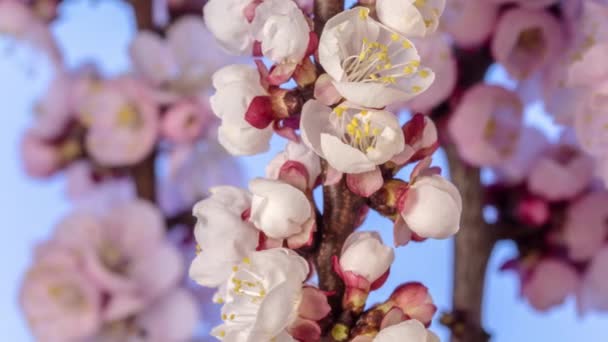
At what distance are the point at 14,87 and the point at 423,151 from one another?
1169mm

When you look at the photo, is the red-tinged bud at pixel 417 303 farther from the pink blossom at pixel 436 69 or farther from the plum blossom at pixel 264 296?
the pink blossom at pixel 436 69

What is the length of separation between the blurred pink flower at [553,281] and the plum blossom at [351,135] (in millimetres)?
382

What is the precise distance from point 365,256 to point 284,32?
0.10m

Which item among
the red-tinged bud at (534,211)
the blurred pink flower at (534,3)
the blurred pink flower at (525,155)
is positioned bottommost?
the red-tinged bud at (534,211)

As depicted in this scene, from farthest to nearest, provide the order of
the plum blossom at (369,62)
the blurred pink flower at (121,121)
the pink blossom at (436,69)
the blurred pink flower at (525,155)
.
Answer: the blurred pink flower at (121,121)
the blurred pink flower at (525,155)
the pink blossom at (436,69)
the plum blossom at (369,62)

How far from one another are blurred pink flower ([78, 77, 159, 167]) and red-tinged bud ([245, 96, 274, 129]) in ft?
1.37

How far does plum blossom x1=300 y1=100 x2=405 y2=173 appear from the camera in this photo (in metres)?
0.38

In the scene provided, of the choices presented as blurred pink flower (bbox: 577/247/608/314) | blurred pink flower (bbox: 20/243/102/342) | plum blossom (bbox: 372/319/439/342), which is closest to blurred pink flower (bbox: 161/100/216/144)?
blurred pink flower (bbox: 20/243/102/342)

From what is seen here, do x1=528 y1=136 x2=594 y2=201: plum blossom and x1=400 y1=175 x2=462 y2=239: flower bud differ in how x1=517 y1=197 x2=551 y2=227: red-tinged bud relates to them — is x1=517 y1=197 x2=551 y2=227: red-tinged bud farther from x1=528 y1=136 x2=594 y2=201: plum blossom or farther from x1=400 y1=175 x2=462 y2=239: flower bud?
x1=400 y1=175 x2=462 y2=239: flower bud

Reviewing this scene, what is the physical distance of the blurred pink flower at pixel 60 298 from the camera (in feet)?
2.61

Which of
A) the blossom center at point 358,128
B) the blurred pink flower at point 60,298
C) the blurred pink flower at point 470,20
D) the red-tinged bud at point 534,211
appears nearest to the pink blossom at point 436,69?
the blurred pink flower at point 470,20

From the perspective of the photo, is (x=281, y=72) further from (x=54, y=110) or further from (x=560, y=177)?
(x=54, y=110)

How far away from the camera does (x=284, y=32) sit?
389 millimetres

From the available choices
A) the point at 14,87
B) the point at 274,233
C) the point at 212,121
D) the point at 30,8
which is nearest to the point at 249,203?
the point at 274,233
